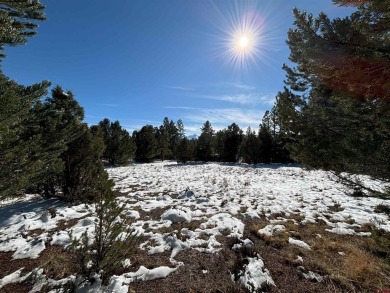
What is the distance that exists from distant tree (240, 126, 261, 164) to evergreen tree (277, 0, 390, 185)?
30.5 metres

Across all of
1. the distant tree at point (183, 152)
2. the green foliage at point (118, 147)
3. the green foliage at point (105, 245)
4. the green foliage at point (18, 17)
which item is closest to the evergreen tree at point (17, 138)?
the green foliage at point (18, 17)

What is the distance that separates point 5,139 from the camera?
3471mm

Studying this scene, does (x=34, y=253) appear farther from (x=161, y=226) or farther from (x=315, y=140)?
(x=315, y=140)

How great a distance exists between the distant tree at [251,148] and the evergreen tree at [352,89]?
30.5 meters

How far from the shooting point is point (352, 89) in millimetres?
2934

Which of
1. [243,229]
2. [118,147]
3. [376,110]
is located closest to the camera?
[376,110]

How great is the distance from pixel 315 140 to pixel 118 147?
96.7ft

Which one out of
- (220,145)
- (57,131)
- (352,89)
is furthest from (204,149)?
(352,89)

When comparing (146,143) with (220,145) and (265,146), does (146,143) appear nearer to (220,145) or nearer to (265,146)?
(220,145)

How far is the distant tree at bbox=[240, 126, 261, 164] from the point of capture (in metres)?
33.3

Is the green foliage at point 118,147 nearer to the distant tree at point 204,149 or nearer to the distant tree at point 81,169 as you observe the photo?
the distant tree at point 204,149

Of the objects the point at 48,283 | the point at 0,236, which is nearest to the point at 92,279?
the point at 48,283

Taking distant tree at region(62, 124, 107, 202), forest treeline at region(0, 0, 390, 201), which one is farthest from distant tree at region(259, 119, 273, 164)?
forest treeline at region(0, 0, 390, 201)

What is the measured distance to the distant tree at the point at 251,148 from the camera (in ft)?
109
